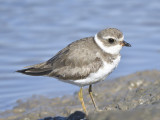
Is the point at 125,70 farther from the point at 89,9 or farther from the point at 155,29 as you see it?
the point at 89,9

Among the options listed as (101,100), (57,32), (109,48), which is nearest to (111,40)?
(109,48)

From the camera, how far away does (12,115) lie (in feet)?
27.6

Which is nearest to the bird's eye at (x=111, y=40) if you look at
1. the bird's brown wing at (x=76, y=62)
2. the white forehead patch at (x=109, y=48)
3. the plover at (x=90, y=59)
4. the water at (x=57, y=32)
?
the plover at (x=90, y=59)

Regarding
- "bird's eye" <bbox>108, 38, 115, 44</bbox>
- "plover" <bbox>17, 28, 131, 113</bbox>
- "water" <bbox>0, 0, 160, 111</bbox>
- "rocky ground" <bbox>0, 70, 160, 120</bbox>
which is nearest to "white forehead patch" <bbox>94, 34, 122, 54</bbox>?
"plover" <bbox>17, 28, 131, 113</bbox>

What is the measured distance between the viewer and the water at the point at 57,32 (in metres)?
10.3

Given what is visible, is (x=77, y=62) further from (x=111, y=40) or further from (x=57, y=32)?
(x=57, y=32)

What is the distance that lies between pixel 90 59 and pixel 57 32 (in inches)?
289

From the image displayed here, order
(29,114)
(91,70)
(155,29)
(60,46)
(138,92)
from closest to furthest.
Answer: (91,70)
(138,92)
(29,114)
(60,46)
(155,29)

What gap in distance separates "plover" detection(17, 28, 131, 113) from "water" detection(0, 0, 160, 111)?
3025mm

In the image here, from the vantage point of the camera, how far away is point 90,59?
6395 mm

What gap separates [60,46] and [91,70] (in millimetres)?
6087

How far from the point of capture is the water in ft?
33.9

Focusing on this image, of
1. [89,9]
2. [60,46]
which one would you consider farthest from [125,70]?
[89,9]

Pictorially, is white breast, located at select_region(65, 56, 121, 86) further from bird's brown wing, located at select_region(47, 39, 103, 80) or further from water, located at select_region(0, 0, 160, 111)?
water, located at select_region(0, 0, 160, 111)
